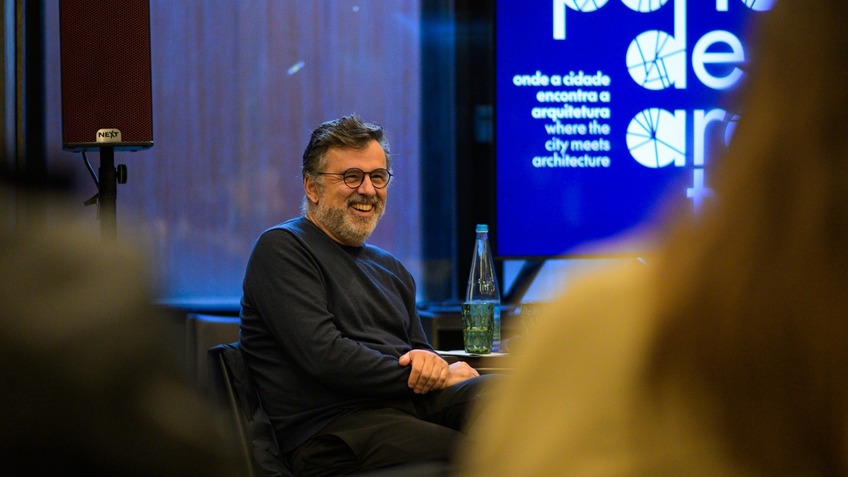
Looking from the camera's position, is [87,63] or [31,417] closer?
[31,417]

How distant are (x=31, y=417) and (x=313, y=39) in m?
3.95

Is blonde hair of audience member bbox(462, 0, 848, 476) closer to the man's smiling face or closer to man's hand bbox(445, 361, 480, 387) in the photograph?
man's hand bbox(445, 361, 480, 387)

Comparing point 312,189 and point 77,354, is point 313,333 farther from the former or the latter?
point 77,354

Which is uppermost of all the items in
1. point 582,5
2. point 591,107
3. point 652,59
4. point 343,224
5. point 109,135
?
point 582,5

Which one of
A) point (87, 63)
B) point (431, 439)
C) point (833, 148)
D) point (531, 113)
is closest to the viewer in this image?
point (833, 148)

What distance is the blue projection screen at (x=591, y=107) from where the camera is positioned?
13.4 feet

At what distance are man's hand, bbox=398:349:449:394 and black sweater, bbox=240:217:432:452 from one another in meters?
0.03

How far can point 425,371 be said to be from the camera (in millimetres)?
2492

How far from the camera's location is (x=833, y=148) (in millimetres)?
398

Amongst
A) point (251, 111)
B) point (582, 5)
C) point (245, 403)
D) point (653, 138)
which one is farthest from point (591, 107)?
point (245, 403)

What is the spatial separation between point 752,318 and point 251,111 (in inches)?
156

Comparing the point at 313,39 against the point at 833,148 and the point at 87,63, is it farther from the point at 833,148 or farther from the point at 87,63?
the point at 833,148

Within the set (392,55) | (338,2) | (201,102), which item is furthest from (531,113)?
(201,102)

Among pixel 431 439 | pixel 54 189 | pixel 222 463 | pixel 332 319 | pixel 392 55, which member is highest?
pixel 392 55
